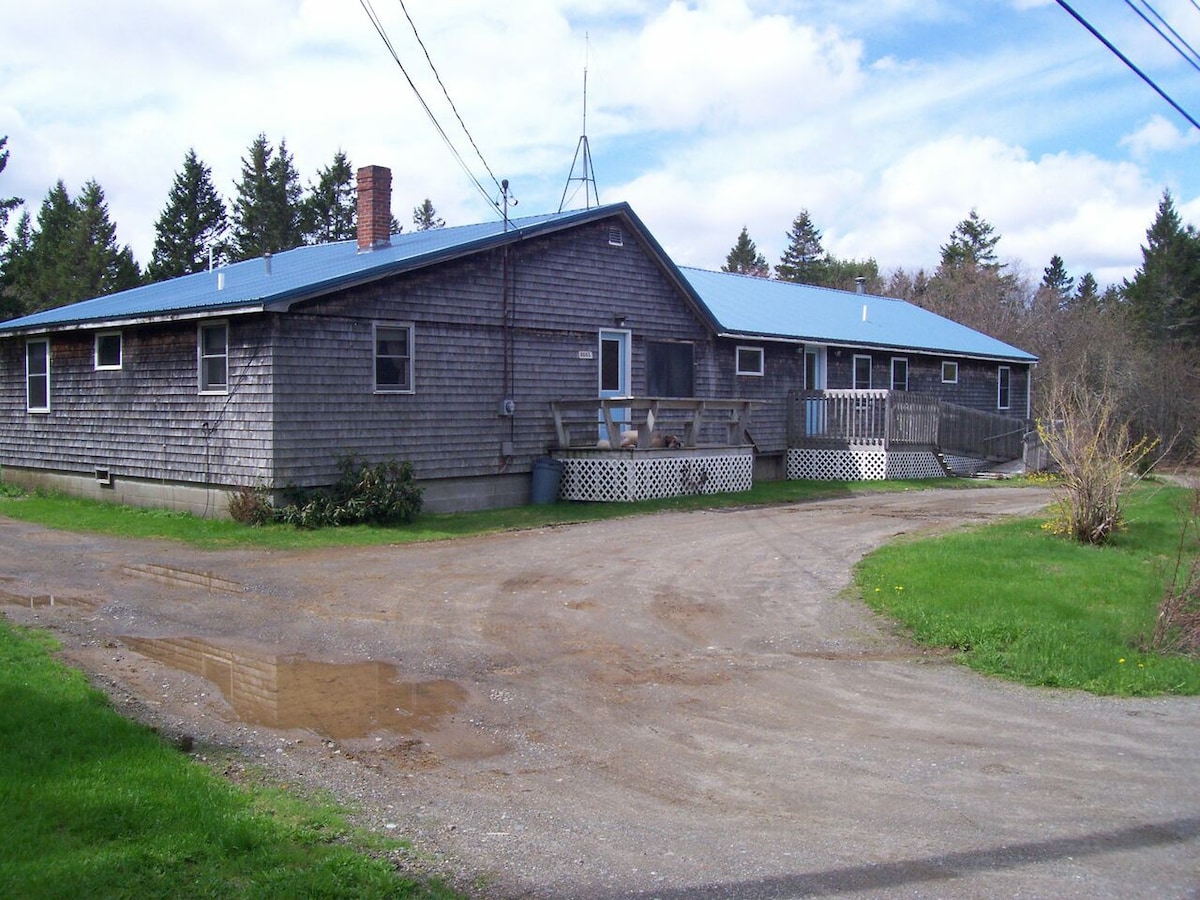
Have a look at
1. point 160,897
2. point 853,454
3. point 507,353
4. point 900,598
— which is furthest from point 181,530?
point 853,454

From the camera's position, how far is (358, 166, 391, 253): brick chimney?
20.8 m

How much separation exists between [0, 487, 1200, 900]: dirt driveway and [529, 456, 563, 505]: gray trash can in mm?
6612

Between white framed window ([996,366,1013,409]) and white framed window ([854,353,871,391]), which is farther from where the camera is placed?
white framed window ([996,366,1013,409])

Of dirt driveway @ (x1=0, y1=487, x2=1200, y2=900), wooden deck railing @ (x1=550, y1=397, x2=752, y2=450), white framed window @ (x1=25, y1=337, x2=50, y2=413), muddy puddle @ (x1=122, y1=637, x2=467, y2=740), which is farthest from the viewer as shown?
white framed window @ (x1=25, y1=337, x2=50, y2=413)

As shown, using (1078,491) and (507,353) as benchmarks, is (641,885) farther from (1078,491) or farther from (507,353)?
(507,353)

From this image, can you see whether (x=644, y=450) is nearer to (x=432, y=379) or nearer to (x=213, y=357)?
(x=432, y=379)

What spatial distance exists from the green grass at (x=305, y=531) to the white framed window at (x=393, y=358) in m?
2.20

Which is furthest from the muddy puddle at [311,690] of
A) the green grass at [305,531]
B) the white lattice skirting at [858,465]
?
the white lattice skirting at [858,465]

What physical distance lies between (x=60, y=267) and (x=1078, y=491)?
58.6 m

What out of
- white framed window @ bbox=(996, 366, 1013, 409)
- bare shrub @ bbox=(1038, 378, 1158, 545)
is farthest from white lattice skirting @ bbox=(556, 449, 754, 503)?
white framed window @ bbox=(996, 366, 1013, 409)

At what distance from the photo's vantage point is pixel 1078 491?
1363 centimetres

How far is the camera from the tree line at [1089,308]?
42625 millimetres

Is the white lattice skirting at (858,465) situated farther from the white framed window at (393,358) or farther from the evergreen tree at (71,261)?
the evergreen tree at (71,261)

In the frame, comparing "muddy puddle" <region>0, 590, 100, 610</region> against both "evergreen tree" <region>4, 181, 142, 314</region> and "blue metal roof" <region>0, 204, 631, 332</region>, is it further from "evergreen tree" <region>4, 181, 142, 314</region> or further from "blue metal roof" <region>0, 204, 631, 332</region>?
"evergreen tree" <region>4, 181, 142, 314</region>
